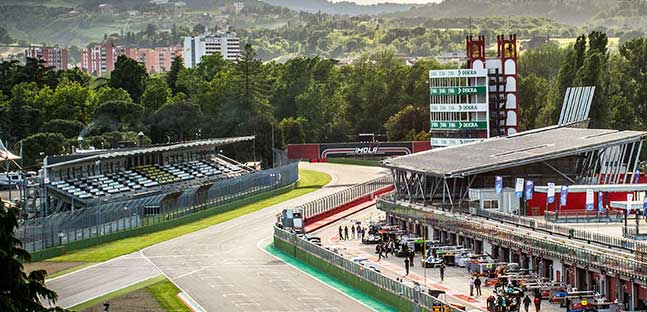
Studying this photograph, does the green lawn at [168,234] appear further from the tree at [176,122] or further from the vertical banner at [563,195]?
the tree at [176,122]

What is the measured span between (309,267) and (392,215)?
20262 mm

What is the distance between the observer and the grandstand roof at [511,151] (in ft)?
293

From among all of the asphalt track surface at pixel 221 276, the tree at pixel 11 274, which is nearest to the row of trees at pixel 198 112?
the asphalt track surface at pixel 221 276

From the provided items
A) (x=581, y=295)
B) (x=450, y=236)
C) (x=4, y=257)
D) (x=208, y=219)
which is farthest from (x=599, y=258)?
(x=208, y=219)

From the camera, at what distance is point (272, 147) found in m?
164

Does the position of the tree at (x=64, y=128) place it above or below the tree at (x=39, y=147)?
above

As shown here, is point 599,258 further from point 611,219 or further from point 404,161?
point 404,161

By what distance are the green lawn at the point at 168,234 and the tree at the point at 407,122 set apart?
1410 inches

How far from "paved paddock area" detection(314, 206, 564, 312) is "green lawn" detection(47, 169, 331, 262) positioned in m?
10.4

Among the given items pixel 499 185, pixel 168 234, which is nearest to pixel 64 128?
pixel 168 234

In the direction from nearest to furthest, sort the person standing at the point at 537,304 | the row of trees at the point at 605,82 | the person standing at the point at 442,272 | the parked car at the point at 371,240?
the person standing at the point at 537,304 < the person standing at the point at 442,272 < the parked car at the point at 371,240 < the row of trees at the point at 605,82

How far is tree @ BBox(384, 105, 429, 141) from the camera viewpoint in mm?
172500

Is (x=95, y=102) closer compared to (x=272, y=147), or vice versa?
(x=272, y=147)

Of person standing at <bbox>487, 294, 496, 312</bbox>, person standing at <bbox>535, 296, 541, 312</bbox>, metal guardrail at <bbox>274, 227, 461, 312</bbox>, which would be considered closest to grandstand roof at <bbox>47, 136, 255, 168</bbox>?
metal guardrail at <bbox>274, 227, 461, 312</bbox>
